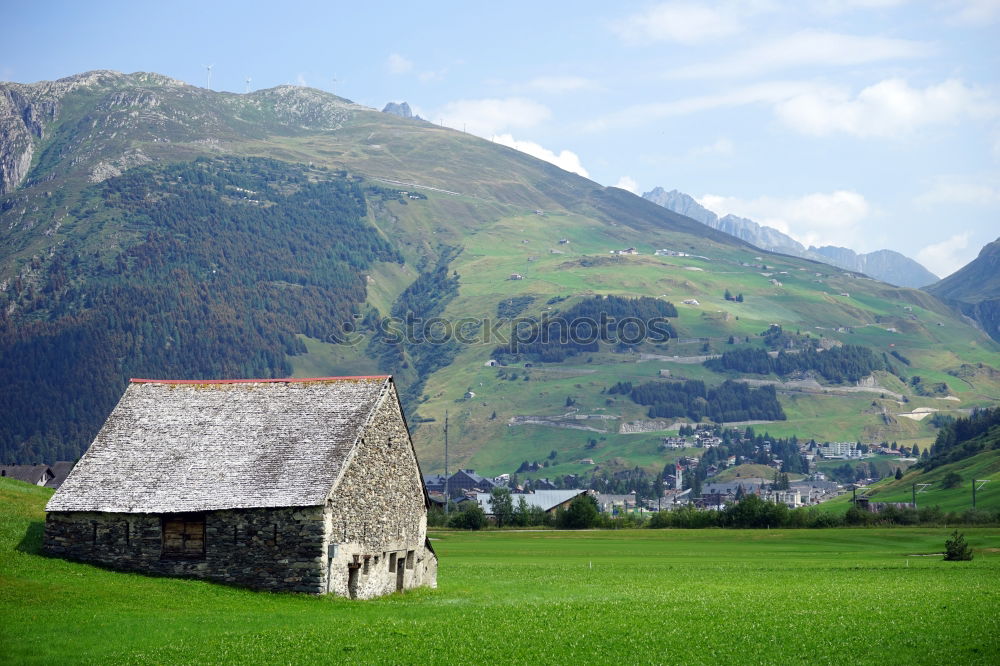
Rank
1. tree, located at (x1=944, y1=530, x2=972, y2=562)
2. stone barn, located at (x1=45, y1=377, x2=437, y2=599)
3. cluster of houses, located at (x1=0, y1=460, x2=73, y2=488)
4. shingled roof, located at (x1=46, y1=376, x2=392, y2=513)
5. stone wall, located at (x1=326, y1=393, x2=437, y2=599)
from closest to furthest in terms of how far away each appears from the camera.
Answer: stone barn, located at (x1=45, y1=377, x2=437, y2=599) < shingled roof, located at (x1=46, y1=376, x2=392, y2=513) < stone wall, located at (x1=326, y1=393, x2=437, y2=599) < tree, located at (x1=944, y1=530, x2=972, y2=562) < cluster of houses, located at (x1=0, y1=460, x2=73, y2=488)

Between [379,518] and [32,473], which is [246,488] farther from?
[32,473]

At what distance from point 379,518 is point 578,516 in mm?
99513

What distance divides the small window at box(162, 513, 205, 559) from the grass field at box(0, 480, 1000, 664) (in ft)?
4.05

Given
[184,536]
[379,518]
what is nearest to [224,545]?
[184,536]

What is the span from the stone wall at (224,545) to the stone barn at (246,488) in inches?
1.4

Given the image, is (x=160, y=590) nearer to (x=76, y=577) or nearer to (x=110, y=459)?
(x=76, y=577)

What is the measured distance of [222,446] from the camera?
44406mm

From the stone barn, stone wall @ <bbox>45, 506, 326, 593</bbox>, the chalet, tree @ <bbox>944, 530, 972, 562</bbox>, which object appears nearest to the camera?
stone wall @ <bbox>45, 506, 326, 593</bbox>

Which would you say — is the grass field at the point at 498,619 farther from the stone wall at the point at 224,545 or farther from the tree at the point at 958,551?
the tree at the point at 958,551

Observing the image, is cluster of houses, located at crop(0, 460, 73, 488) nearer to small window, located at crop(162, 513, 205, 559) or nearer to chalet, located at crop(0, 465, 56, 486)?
chalet, located at crop(0, 465, 56, 486)

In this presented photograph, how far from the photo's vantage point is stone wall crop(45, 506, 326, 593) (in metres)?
41.7

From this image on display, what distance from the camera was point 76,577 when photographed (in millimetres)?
40562

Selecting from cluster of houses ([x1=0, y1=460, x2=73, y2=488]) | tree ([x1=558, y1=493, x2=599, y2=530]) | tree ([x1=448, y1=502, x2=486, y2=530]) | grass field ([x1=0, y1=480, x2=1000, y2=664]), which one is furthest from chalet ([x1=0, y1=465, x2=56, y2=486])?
grass field ([x1=0, y1=480, x2=1000, y2=664])

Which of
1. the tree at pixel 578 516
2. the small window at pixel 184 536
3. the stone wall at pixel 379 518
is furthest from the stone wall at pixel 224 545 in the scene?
the tree at pixel 578 516
